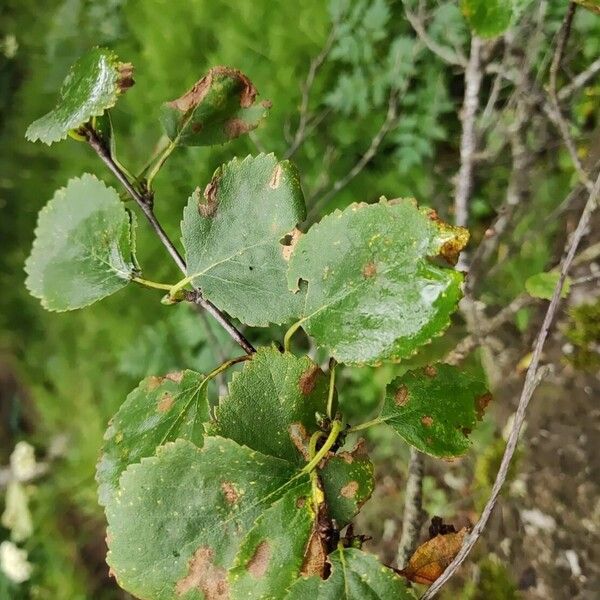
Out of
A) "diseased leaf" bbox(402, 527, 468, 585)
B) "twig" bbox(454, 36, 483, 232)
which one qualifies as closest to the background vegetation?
"twig" bbox(454, 36, 483, 232)

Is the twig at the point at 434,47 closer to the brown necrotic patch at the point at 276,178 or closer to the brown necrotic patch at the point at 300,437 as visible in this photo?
the brown necrotic patch at the point at 276,178

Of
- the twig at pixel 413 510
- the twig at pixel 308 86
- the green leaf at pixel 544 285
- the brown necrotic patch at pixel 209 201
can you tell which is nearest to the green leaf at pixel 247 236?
the brown necrotic patch at pixel 209 201

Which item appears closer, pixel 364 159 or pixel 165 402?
pixel 165 402

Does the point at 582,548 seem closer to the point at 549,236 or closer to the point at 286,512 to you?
the point at 549,236

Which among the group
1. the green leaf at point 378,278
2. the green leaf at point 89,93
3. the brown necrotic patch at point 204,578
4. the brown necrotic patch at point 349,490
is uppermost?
the green leaf at point 89,93

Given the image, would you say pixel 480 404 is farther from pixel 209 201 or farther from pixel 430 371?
pixel 209 201

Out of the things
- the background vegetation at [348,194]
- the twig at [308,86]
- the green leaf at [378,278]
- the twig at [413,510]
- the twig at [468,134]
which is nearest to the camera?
the green leaf at [378,278]

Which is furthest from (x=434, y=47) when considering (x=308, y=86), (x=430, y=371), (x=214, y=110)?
(x=430, y=371)
